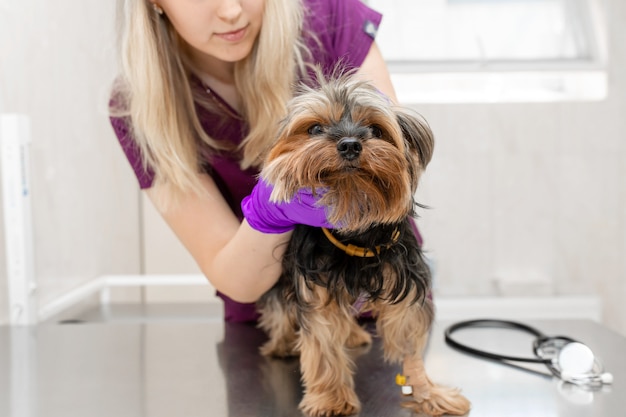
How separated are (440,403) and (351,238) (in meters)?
0.35

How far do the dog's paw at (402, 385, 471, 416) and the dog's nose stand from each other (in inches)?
20.2

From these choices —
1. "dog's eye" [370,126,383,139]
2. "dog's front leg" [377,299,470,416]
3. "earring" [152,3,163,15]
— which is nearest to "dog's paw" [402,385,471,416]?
"dog's front leg" [377,299,470,416]

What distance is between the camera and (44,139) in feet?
7.66

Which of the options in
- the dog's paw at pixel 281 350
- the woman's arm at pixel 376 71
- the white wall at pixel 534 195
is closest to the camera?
the woman's arm at pixel 376 71

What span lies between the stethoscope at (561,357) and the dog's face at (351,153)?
55 cm

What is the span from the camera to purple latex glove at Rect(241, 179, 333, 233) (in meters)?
1.09

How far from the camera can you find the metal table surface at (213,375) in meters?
1.25

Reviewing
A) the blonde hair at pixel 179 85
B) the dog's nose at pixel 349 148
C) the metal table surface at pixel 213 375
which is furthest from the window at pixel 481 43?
the dog's nose at pixel 349 148

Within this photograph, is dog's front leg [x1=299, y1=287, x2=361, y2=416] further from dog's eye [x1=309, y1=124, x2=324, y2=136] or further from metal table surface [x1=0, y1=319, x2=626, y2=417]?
dog's eye [x1=309, y1=124, x2=324, y2=136]

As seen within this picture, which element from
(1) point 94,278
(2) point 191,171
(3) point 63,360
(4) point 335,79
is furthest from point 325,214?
(1) point 94,278

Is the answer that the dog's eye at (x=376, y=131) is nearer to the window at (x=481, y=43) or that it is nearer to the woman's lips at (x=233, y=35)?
the woman's lips at (x=233, y=35)

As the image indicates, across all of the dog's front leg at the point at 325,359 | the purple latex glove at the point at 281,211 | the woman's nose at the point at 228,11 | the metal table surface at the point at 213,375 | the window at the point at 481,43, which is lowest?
the metal table surface at the point at 213,375

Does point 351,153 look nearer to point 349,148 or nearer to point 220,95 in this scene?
point 349,148

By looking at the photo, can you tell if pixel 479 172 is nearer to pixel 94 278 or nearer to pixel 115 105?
pixel 94 278
